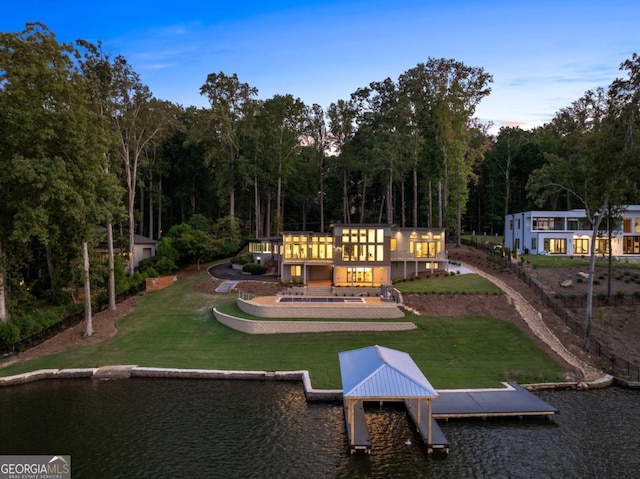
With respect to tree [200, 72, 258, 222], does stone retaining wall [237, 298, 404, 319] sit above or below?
below

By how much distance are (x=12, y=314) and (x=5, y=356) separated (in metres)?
4.40

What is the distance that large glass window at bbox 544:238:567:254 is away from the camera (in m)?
50.1

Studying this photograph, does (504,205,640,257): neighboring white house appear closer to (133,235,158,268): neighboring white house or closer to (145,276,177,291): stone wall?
(145,276,177,291): stone wall

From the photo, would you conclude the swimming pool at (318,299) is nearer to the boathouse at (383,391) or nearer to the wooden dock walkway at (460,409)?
the wooden dock walkway at (460,409)

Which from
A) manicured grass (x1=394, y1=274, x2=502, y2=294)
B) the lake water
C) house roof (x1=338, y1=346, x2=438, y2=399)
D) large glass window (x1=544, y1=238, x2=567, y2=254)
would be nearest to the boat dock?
house roof (x1=338, y1=346, x2=438, y2=399)

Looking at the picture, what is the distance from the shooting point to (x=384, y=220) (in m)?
73.5

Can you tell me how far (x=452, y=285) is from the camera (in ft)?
122

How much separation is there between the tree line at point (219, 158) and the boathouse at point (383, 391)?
60.7 ft

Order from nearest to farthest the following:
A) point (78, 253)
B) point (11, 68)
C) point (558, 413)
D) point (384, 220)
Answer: point (558, 413) < point (11, 68) < point (78, 253) < point (384, 220)

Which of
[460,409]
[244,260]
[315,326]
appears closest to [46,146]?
[315,326]

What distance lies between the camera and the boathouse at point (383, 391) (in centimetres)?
1627

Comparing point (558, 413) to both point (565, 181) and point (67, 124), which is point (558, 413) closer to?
point (565, 181)

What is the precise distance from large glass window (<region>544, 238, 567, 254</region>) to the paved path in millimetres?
15400

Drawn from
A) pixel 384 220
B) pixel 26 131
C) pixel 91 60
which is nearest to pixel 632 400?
pixel 26 131
